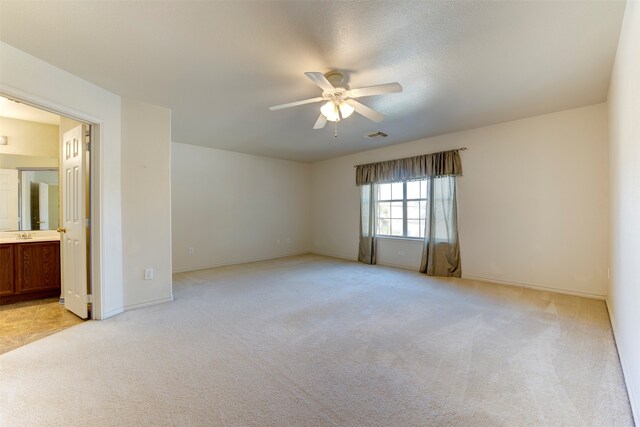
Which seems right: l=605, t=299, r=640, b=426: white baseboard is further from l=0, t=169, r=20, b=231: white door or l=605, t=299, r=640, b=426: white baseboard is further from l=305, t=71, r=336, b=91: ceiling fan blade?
l=0, t=169, r=20, b=231: white door

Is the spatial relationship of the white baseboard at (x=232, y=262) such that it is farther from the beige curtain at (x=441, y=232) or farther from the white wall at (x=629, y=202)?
the white wall at (x=629, y=202)

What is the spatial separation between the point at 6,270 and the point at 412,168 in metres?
6.22

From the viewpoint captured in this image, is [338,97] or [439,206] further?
[439,206]

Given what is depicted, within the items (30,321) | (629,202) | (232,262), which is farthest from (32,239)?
(629,202)

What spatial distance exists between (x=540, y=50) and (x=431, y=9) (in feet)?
4.01

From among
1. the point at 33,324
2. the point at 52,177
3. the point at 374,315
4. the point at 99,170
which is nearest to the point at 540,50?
the point at 374,315

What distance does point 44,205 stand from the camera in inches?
→ 162

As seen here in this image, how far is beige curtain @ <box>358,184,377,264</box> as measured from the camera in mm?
5977

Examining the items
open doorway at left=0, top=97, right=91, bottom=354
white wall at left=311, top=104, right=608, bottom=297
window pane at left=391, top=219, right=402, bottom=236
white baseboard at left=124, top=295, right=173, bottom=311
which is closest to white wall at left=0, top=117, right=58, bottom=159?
open doorway at left=0, top=97, right=91, bottom=354

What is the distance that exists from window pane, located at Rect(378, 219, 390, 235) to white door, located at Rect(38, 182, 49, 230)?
18.7 feet

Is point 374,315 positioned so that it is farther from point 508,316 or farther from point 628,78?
point 628,78

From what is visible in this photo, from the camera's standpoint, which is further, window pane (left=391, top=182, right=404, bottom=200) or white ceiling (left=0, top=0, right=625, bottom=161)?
window pane (left=391, top=182, right=404, bottom=200)

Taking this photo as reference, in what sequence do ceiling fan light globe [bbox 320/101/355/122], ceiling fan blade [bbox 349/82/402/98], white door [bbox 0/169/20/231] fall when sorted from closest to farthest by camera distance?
1. ceiling fan blade [bbox 349/82/402/98]
2. ceiling fan light globe [bbox 320/101/355/122]
3. white door [bbox 0/169/20/231]

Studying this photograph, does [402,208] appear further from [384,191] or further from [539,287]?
[539,287]
